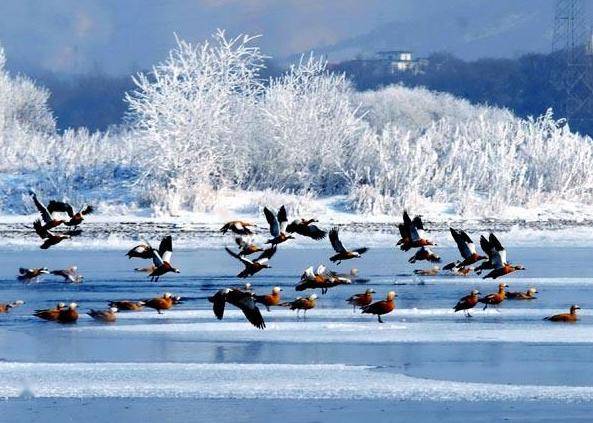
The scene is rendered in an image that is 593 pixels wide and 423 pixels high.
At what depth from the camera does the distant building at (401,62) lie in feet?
350

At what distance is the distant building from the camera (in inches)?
4203

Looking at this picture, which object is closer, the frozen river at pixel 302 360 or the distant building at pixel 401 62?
the frozen river at pixel 302 360

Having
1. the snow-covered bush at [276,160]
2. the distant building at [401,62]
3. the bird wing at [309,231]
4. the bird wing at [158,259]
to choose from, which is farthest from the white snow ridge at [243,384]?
the distant building at [401,62]

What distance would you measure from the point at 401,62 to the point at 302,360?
100796mm

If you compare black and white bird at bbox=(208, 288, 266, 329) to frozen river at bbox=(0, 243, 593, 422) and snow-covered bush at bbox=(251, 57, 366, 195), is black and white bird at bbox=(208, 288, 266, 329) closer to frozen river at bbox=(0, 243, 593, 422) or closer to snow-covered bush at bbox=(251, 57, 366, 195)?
frozen river at bbox=(0, 243, 593, 422)

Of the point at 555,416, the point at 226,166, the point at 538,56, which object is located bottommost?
the point at 555,416

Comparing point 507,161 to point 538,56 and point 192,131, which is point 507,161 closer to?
point 192,131

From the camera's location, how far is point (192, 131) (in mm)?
40594

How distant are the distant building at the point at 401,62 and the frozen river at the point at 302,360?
8552cm

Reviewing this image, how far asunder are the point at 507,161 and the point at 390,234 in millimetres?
8695

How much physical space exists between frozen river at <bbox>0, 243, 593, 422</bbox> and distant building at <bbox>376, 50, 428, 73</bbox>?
85.5 meters

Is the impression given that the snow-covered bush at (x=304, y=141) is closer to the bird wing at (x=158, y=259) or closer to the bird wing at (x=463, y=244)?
the bird wing at (x=463, y=244)

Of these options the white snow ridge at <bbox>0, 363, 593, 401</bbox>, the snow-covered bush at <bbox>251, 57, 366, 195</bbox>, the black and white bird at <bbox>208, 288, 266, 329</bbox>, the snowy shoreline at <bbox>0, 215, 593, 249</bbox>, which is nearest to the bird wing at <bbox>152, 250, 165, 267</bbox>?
the black and white bird at <bbox>208, 288, 266, 329</bbox>

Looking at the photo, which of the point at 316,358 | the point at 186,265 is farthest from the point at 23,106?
the point at 316,358
